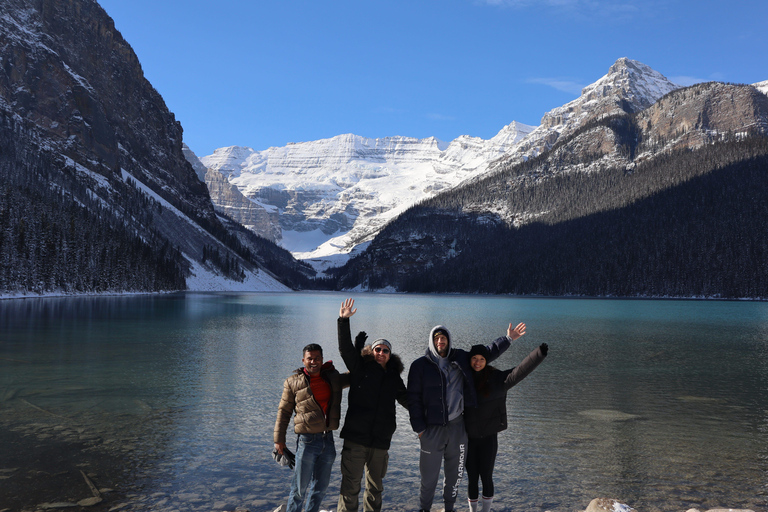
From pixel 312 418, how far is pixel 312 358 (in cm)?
97

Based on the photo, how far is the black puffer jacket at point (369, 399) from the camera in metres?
8.48

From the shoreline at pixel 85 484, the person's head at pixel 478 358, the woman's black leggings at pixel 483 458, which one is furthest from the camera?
the shoreline at pixel 85 484

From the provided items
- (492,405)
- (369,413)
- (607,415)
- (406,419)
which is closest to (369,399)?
(369,413)

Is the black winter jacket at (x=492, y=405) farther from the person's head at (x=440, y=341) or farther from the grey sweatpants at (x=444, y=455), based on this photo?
the person's head at (x=440, y=341)

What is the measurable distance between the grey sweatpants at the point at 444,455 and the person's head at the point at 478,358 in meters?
0.91

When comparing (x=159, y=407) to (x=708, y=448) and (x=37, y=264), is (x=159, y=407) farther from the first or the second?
(x=37, y=264)

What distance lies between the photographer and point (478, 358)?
9.02m

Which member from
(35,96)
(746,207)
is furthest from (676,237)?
(35,96)

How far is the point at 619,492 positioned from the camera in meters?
11.3

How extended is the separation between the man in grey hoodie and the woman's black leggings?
1.16ft

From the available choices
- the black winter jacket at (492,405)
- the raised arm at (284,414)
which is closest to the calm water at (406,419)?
the black winter jacket at (492,405)

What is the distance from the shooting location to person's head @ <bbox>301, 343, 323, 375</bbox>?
27.4ft

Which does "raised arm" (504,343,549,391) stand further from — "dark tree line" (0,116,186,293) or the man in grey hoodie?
"dark tree line" (0,116,186,293)

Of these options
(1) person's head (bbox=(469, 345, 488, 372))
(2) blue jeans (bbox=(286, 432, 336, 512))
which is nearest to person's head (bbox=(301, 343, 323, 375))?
(2) blue jeans (bbox=(286, 432, 336, 512))
